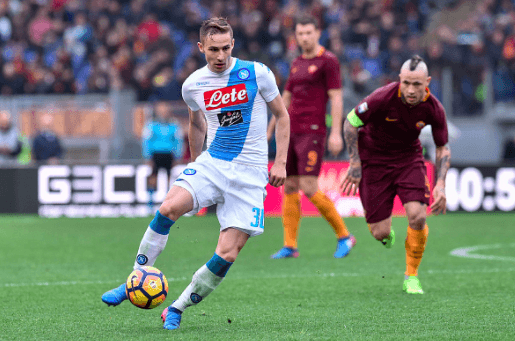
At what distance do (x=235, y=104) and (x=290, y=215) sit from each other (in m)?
3.70

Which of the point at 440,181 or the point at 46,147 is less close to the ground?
the point at 440,181

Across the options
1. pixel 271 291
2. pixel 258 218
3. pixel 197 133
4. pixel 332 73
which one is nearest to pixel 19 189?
pixel 332 73

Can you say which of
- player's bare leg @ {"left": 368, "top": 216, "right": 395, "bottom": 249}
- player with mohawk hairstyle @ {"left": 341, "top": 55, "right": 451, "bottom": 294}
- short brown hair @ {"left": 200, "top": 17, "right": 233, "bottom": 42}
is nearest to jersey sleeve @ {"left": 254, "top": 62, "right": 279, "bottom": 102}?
short brown hair @ {"left": 200, "top": 17, "right": 233, "bottom": 42}

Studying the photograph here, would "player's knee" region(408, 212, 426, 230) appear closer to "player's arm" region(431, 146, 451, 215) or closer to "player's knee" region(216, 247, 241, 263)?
"player's arm" region(431, 146, 451, 215)

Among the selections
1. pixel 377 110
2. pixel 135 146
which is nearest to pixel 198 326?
pixel 377 110

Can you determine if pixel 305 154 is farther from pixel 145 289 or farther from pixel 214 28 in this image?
pixel 145 289

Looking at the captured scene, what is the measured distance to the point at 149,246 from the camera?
5078mm

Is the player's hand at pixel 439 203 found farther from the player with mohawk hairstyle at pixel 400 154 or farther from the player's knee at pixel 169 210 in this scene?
the player's knee at pixel 169 210

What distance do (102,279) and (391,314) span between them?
3041 millimetres

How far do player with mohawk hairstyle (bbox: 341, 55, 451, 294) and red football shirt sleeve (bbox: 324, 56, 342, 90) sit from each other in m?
1.81

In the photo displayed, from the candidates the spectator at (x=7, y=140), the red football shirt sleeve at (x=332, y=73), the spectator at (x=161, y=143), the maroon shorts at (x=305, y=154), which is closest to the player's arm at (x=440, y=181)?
the maroon shorts at (x=305, y=154)

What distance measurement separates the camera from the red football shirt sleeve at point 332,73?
8.66 metres

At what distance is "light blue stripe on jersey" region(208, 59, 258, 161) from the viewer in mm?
5230

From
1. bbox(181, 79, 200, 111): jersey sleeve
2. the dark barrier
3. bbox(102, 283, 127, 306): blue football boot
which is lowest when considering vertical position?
the dark barrier
